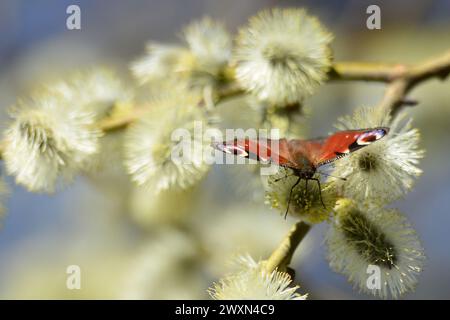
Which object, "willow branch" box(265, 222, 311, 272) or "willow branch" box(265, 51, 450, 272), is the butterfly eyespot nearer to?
"willow branch" box(265, 222, 311, 272)

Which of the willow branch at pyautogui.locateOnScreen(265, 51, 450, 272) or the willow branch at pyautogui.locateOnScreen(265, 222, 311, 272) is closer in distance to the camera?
the willow branch at pyautogui.locateOnScreen(265, 222, 311, 272)

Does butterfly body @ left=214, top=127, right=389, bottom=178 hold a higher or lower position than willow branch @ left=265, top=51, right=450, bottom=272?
lower

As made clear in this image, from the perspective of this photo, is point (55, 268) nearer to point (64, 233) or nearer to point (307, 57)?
point (64, 233)

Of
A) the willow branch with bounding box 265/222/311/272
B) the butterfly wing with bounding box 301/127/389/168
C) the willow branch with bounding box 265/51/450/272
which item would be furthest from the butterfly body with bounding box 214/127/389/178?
the willow branch with bounding box 265/51/450/272

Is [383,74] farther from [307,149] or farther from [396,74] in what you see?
[307,149]

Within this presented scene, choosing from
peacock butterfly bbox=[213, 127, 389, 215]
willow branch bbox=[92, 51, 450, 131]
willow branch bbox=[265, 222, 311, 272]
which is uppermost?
willow branch bbox=[92, 51, 450, 131]

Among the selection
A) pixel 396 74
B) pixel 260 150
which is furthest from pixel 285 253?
pixel 396 74
